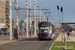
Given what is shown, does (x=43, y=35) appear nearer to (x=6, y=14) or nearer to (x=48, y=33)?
(x=48, y=33)

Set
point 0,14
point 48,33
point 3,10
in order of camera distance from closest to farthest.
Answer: point 48,33
point 0,14
point 3,10

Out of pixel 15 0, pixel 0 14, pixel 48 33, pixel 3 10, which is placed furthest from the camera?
pixel 3 10

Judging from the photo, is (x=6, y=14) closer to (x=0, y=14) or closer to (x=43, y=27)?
(x=0, y=14)

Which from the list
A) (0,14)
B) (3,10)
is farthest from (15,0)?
(3,10)

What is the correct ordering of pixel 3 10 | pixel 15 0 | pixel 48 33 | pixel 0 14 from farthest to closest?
pixel 3 10
pixel 0 14
pixel 15 0
pixel 48 33

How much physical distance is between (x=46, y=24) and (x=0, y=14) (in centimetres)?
8412

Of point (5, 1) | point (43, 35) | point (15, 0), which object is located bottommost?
point (43, 35)

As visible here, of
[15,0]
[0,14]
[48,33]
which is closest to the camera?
[48,33]

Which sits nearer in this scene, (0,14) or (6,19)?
(0,14)

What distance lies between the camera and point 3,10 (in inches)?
4862

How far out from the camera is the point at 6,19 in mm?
129750

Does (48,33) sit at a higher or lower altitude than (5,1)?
lower

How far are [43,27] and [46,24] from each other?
0.78 metres

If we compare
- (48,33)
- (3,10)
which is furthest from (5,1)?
(48,33)
